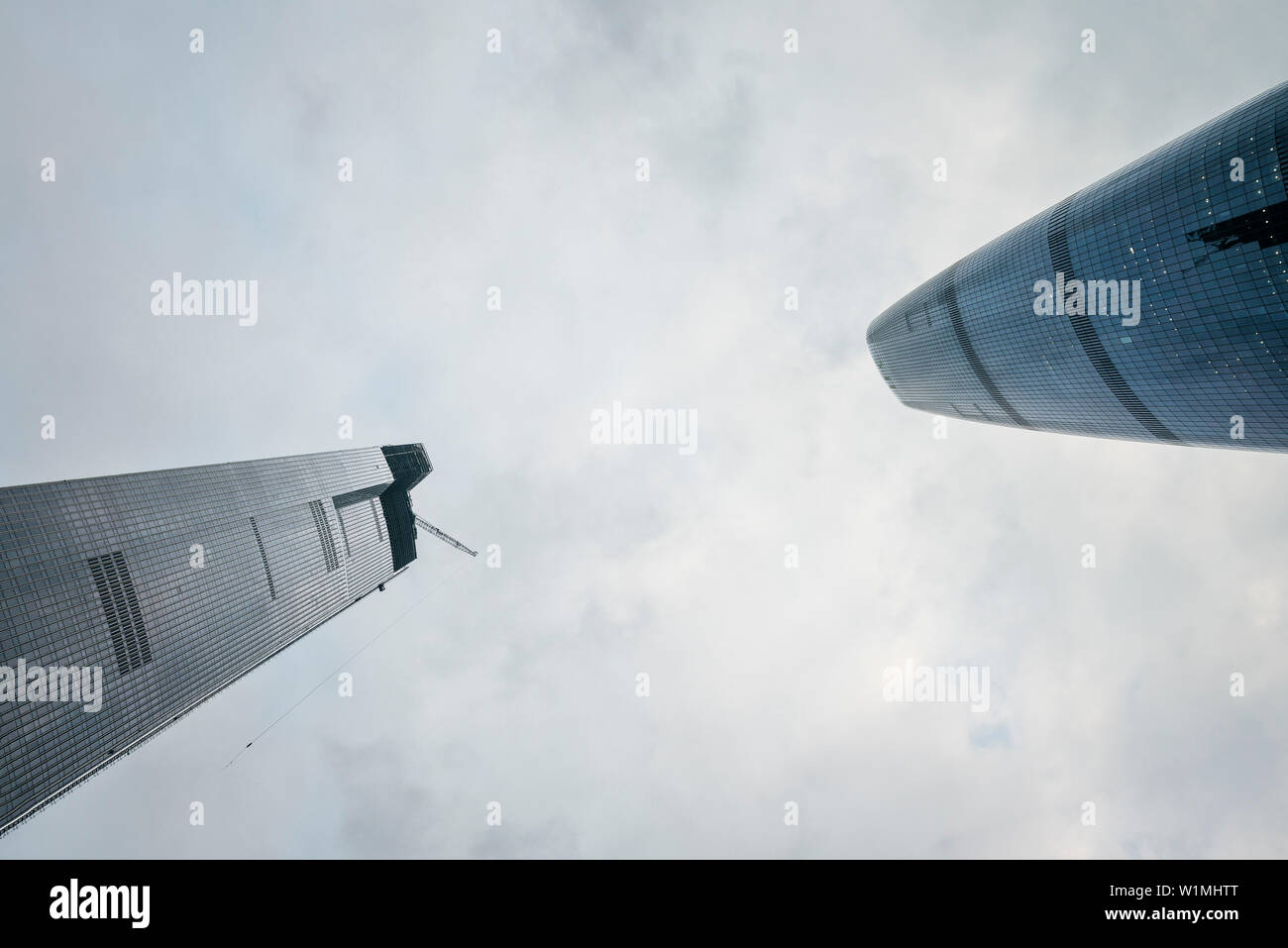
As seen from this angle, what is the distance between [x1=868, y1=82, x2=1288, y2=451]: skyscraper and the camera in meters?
60.1

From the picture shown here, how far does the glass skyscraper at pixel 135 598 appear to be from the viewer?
84125 millimetres

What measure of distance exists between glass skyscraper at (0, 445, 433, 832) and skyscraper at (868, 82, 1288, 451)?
166 meters

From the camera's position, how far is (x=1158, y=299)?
7050 centimetres

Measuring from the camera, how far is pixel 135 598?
10288 cm

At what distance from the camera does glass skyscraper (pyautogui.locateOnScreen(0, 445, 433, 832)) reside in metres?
84.1

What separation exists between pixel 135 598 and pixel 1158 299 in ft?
563

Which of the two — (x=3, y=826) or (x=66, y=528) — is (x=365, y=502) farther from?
(x=3, y=826)

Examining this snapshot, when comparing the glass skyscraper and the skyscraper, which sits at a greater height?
the skyscraper

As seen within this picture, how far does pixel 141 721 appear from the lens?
104 meters

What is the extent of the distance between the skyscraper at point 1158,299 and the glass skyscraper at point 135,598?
165946 millimetres

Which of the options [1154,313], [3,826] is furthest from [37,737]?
[1154,313]

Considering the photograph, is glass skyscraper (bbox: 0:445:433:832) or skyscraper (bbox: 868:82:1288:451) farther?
glass skyscraper (bbox: 0:445:433:832)

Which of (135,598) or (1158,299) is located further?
(135,598)

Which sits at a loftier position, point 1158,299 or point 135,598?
point 1158,299
